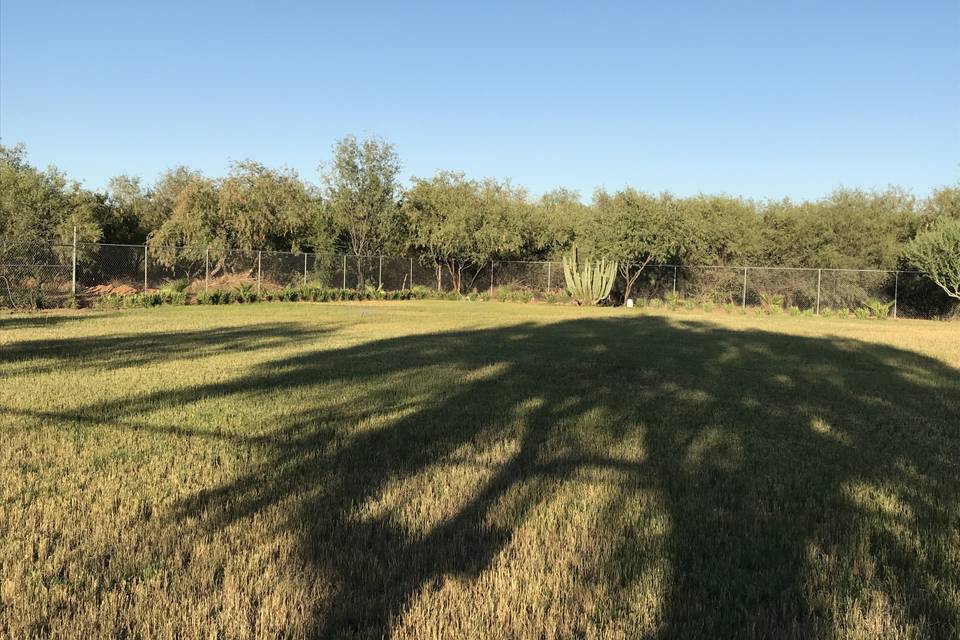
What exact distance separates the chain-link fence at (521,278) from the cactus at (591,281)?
2484 mm

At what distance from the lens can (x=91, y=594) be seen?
2.54 metres

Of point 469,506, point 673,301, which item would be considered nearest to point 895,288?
point 673,301

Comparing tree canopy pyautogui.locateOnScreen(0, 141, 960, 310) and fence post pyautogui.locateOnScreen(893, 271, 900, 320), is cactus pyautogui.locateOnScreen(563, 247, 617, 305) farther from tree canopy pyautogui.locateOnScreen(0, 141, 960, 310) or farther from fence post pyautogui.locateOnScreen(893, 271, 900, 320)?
fence post pyautogui.locateOnScreen(893, 271, 900, 320)

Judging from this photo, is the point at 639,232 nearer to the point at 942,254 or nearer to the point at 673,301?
the point at 673,301

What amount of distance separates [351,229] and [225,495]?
30925 mm

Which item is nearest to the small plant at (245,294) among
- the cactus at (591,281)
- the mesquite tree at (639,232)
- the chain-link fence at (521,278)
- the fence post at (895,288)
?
the chain-link fence at (521,278)

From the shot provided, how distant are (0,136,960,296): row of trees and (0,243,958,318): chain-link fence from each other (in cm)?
122

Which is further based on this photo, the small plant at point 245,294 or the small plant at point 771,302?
the small plant at point 771,302

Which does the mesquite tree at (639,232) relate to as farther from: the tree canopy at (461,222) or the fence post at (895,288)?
the fence post at (895,288)

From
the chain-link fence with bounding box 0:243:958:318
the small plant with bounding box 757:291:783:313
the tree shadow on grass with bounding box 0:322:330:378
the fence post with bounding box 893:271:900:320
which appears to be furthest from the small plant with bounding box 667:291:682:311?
the tree shadow on grass with bounding box 0:322:330:378

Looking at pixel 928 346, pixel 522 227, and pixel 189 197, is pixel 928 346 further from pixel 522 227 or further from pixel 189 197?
pixel 189 197

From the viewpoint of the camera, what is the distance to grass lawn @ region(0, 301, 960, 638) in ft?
8.13

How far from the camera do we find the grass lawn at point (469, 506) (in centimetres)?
248

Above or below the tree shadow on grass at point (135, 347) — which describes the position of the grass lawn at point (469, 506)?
below
